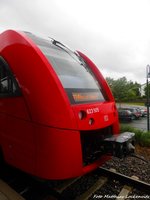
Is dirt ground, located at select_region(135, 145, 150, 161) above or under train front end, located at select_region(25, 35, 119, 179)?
under

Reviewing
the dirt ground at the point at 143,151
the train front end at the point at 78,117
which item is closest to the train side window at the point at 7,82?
the train front end at the point at 78,117

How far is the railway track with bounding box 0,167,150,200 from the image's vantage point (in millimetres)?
3318

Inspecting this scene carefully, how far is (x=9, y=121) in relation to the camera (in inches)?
130

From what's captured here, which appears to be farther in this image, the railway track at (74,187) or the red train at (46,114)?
the railway track at (74,187)

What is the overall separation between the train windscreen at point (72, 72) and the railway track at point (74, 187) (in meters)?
1.54

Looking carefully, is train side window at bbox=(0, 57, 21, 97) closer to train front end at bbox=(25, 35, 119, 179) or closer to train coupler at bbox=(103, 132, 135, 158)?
train front end at bbox=(25, 35, 119, 179)

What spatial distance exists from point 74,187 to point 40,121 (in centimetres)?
161

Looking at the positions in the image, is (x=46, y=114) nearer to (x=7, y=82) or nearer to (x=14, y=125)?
(x=14, y=125)

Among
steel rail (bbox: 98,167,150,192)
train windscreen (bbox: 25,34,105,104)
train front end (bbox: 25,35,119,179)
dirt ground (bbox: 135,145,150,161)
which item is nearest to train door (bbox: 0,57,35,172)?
train front end (bbox: 25,35,119,179)

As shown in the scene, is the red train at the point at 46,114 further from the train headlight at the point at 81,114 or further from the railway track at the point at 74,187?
the railway track at the point at 74,187

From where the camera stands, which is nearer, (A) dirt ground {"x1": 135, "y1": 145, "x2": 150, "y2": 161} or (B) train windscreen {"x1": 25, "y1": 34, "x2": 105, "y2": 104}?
(B) train windscreen {"x1": 25, "y1": 34, "x2": 105, "y2": 104}

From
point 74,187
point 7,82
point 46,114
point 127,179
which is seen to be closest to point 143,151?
point 127,179

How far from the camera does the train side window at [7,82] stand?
126 inches

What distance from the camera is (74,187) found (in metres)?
3.69
